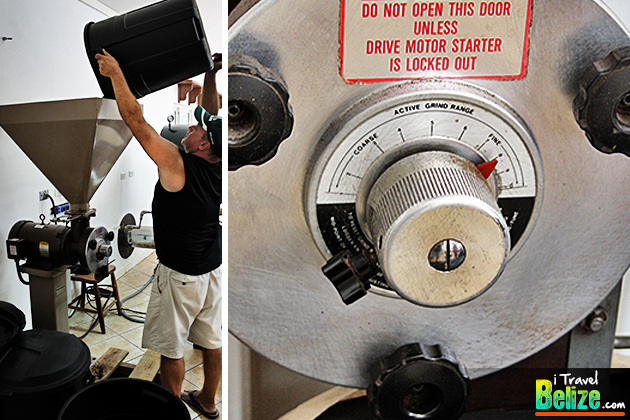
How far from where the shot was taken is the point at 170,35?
28.8 inches

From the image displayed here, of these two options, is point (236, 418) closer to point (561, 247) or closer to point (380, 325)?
point (380, 325)

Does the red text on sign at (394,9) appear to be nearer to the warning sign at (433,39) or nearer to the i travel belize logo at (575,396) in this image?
the warning sign at (433,39)

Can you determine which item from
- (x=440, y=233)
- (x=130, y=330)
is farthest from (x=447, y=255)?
(x=130, y=330)

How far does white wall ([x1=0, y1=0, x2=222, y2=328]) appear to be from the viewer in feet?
2.76

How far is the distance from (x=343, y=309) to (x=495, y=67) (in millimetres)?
304

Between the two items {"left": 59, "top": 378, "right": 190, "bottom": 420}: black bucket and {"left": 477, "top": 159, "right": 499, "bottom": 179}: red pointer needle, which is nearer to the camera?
{"left": 477, "top": 159, "right": 499, "bottom": 179}: red pointer needle

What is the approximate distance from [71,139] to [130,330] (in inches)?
16.6

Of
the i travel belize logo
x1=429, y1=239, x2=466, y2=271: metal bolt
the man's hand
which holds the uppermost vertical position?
the man's hand

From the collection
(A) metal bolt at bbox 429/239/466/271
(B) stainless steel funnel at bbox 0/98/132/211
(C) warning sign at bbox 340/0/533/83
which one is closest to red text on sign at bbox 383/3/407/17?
(C) warning sign at bbox 340/0/533/83

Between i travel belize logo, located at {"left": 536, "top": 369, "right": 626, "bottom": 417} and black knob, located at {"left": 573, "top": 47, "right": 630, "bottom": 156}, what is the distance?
382 millimetres

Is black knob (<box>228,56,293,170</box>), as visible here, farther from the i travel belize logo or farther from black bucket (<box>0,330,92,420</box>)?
black bucket (<box>0,330,92,420</box>)

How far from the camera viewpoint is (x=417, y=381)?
52 cm

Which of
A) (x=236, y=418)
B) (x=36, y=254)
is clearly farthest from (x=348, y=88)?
(x=36, y=254)

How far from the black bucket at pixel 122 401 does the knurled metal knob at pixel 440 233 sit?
0.59m
